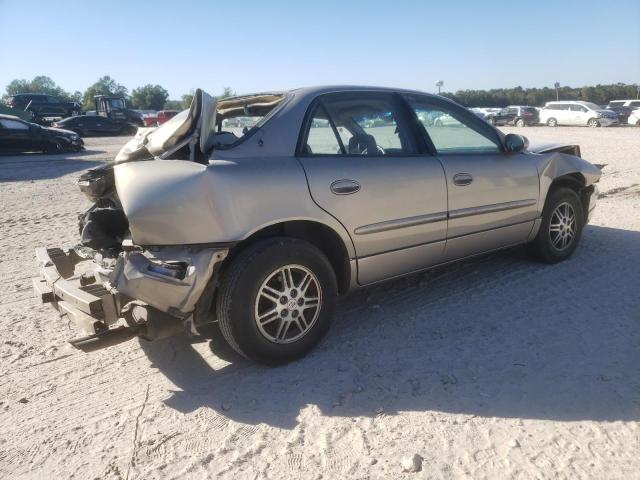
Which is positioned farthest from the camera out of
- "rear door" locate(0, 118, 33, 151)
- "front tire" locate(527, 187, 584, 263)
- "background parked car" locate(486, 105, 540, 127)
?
"background parked car" locate(486, 105, 540, 127)

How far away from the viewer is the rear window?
10.3 feet

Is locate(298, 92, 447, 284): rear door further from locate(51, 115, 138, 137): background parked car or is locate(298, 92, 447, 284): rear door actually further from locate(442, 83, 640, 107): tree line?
locate(442, 83, 640, 107): tree line

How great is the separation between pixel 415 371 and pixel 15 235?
5.80 meters

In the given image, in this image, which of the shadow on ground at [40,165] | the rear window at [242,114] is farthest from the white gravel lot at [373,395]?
the shadow on ground at [40,165]

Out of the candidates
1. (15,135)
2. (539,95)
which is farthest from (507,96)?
(15,135)

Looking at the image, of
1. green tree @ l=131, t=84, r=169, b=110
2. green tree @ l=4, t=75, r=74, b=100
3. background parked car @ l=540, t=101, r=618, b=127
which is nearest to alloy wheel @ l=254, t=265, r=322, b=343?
background parked car @ l=540, t=101, r=618, b=127

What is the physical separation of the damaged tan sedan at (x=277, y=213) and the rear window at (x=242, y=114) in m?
0.02

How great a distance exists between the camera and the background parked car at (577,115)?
96.2ft

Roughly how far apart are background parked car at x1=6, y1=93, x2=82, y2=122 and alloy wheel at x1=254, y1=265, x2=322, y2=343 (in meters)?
34.6

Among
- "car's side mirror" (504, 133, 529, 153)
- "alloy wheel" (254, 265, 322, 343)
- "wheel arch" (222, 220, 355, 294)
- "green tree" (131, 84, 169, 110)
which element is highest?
"green tree" (131, 84, 169, 110)

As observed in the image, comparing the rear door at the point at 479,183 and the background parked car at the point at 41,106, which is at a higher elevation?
the background parked car at the point at 41,106

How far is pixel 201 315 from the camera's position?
113 inches

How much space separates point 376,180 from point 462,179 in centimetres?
87

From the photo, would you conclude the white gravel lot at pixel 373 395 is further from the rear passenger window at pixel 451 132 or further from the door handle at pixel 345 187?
the rear passenger window at pixel 451 132
